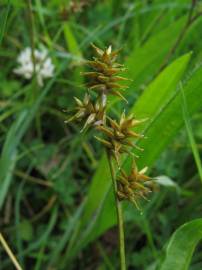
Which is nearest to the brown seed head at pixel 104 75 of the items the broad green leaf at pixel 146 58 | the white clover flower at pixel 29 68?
the broad green leaf at pixel 146 58

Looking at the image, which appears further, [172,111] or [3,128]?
[3,128]

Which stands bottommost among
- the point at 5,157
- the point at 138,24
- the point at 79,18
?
the point at 5,157

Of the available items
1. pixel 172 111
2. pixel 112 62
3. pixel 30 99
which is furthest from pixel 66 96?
pixel 112 62

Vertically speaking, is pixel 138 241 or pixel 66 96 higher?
pixel 66 96

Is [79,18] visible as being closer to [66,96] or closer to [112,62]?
[66,96]

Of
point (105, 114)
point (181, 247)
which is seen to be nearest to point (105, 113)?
point (105, 114)

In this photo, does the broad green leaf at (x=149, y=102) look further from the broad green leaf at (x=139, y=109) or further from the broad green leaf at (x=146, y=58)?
the broad green leaf at (x=146, y=58)

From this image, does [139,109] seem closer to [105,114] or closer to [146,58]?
[146,58]
